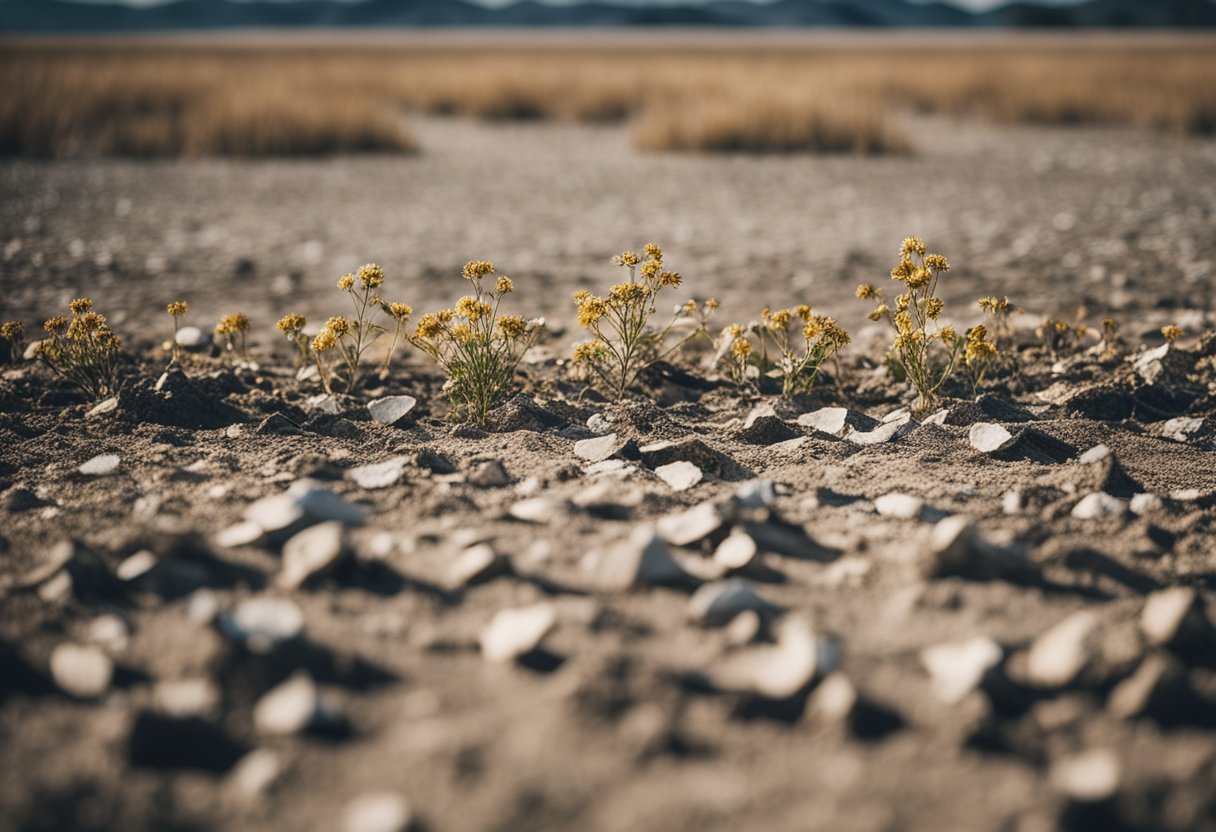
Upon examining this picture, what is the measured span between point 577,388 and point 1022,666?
1792 mm

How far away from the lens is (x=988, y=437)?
240cm

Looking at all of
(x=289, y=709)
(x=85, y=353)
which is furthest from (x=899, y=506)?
(x=85, y=353)

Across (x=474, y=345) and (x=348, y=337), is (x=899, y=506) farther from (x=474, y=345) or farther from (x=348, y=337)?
(x=348, y=337)

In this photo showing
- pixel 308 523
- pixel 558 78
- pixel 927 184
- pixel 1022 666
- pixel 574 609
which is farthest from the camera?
pixel 558 78

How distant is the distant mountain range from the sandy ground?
466 ft

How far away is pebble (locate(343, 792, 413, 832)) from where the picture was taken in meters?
1.14

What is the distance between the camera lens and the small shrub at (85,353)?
2.70 m

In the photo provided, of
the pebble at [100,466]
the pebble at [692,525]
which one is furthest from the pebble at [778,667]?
the pebble at [100,466]

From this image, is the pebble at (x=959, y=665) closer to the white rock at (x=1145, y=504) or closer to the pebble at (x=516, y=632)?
the pebble at (x=516, y=632)

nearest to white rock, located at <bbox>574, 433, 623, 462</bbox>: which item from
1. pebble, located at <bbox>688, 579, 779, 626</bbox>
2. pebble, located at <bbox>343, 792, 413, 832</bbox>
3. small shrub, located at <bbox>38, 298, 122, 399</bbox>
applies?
pebble, located at <bbox>688, 579, 779, 626</bbox>

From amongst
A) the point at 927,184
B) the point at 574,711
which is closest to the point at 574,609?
the point at 574,711

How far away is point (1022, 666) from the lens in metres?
1.46

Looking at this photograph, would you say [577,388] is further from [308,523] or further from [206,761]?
[206,761]

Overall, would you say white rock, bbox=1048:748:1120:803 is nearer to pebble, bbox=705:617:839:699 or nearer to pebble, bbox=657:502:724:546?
pebble, bbox=705:617:839:699
